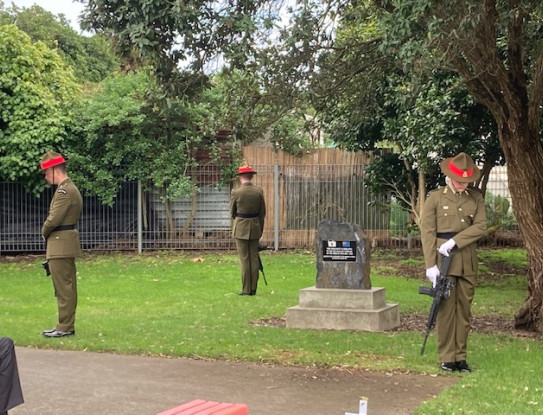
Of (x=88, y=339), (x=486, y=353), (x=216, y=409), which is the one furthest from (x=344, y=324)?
(x=216, y=409)

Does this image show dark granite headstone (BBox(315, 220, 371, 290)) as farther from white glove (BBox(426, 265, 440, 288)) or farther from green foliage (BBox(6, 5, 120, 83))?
green foliage (BBox(6, 5, 120, 83))

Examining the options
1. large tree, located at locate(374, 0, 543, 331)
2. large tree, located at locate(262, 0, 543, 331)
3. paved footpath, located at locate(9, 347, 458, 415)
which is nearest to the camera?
paved footpath, located at locate(9, 347, 458, 415)

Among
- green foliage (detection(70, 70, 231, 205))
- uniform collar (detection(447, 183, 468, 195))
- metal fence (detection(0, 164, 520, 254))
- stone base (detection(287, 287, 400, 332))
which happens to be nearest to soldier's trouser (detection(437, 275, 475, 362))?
uniform collar (detection(447, 183, 468, 195))

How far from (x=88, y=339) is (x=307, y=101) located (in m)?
4.67

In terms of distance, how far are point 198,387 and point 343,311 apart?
3.37m

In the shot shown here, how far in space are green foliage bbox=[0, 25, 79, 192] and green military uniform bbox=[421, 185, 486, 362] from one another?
42.3 ft

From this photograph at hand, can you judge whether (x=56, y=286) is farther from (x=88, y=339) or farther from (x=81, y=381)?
(x=81, y=381)

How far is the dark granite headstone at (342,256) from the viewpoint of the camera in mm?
10344

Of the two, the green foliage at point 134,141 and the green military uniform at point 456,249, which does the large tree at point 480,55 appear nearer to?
the green military uniform at point 456,249

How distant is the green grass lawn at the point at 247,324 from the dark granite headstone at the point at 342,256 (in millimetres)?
802

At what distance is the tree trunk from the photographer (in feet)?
32.3

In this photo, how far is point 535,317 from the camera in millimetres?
10008

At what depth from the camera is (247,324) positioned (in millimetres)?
10508

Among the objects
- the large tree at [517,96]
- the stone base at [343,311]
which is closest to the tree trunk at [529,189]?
the large tree at [517,96]
